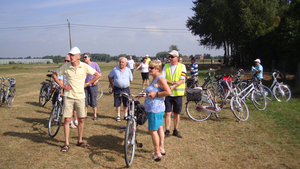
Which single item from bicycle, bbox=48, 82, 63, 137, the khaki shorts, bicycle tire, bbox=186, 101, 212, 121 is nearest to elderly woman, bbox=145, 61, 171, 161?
the khaki shorts

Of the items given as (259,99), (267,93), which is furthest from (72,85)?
(267,93)

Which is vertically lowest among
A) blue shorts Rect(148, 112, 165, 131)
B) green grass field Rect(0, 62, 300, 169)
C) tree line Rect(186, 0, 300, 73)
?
green grass field Rect(0, 62, 300, 169)

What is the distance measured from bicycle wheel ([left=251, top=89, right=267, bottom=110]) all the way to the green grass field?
674 millimetres

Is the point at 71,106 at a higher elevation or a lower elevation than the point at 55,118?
higher

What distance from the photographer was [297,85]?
12695 mm

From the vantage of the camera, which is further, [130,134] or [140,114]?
[140,114]

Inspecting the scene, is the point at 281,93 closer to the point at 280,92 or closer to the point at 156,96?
the point at 280,92

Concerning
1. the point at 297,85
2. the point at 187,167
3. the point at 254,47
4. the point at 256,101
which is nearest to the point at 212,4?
the point at 254,47

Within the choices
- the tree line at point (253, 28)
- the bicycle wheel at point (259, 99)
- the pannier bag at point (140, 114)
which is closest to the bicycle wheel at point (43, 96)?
the pannier bag at point (140, 114)

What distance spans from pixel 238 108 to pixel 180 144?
8.52ft

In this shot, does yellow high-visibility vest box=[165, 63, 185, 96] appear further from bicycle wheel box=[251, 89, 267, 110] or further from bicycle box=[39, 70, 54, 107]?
bicycle box=[39, 70, 54, 107]

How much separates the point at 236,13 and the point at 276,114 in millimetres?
27779

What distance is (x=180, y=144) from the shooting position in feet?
16.9

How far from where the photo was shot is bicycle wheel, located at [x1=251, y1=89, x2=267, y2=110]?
8195mm
